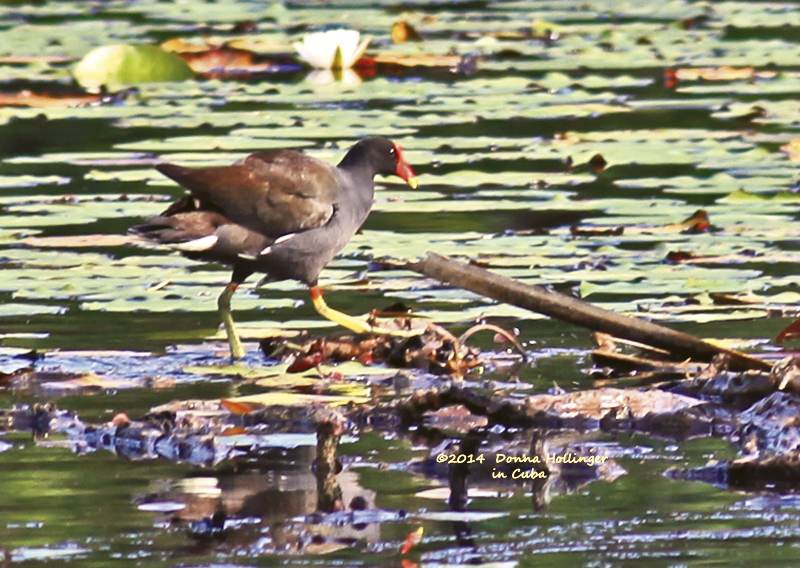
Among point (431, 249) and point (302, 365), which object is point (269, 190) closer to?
point (302, 365)

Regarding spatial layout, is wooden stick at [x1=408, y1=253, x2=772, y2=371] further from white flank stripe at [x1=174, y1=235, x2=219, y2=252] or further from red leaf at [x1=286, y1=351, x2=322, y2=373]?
white flank stripe at [x1=174, y1=235, x2=219, y2=252]

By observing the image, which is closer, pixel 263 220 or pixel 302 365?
pixel 302 365

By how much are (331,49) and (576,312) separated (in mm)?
7086

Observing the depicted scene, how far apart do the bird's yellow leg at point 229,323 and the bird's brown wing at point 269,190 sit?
23 centimetres

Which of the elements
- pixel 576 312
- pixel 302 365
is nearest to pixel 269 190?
pixel 302 365

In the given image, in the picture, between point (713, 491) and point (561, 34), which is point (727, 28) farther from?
point (713, 491)

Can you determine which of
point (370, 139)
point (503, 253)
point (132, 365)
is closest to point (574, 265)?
point (503, 253)

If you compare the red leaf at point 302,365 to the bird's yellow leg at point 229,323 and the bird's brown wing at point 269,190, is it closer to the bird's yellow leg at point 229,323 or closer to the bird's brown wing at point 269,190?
the bird's yellow leg at point 229,323

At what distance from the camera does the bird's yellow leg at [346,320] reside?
5.54 meters

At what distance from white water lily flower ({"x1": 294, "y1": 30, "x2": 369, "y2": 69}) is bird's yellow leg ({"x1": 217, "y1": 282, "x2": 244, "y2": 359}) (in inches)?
230

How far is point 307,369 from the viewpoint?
17.1ft

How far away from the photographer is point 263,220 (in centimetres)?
579

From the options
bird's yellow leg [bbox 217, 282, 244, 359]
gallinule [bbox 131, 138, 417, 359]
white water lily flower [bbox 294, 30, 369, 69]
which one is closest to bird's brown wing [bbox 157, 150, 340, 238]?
gallinule [bbox 131, 138, 417, 359]

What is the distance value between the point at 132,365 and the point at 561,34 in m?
10.0
